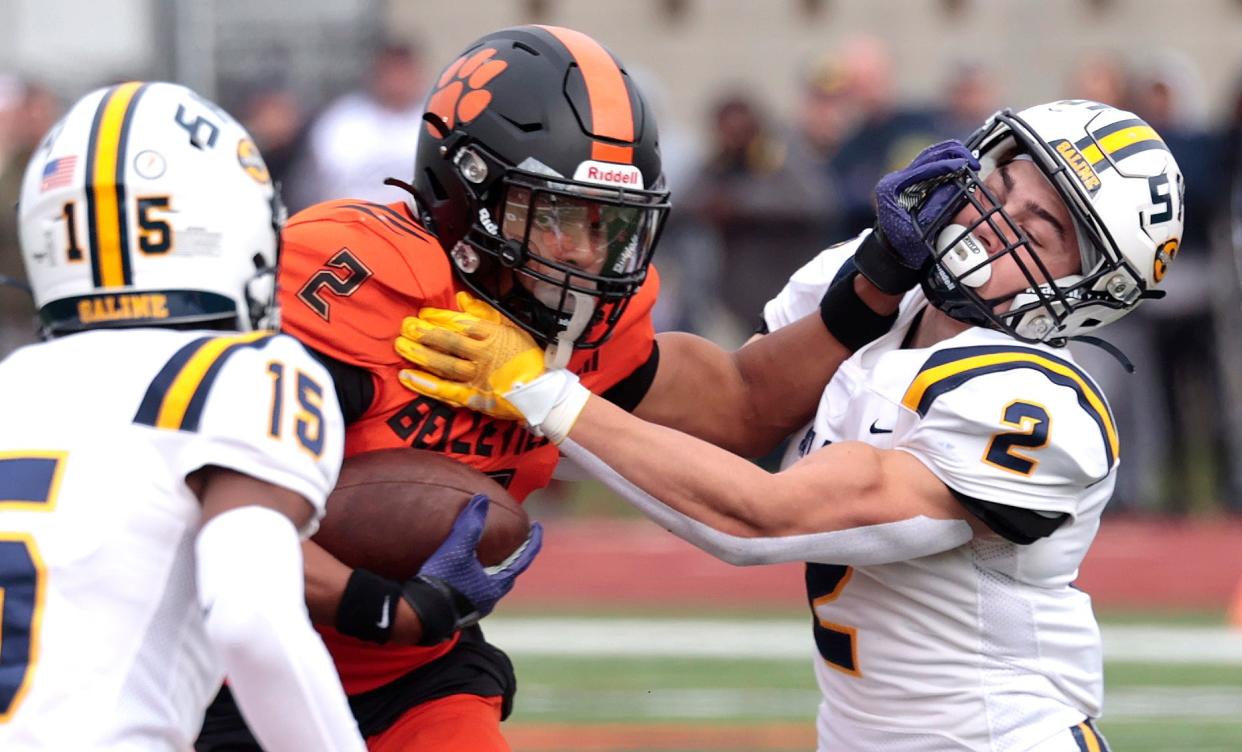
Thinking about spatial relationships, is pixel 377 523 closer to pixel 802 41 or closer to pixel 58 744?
pixel 58 744

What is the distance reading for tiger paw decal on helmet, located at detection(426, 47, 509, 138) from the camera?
3.24 m

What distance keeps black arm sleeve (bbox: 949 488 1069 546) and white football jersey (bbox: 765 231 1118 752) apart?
0.7 inches

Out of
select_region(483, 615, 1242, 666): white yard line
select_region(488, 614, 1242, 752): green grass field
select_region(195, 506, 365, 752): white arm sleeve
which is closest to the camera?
select_region(195, 506, 365, 752): white arm sleeve

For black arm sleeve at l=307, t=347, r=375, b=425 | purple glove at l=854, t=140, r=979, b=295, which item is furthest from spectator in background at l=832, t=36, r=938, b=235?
black arm sleeve at l=307, t=347, r=375, b=425

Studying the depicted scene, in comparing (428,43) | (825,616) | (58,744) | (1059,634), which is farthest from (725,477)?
(428,43)

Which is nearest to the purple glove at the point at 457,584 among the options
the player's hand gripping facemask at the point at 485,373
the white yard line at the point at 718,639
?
the player's hand gripping facemask at the point at 485,373

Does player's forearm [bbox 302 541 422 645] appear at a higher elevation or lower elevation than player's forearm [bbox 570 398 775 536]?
lower

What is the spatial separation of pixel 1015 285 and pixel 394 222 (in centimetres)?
107

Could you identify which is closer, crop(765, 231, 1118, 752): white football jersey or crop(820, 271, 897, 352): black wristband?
crop(765, 231, 1118, 752): white football jersey

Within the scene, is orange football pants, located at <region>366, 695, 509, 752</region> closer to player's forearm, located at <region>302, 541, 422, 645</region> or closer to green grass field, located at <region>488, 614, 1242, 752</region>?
player's forearm, located at <region>302, 541, 422, 645</region>

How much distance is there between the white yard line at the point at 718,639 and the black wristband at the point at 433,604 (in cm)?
408

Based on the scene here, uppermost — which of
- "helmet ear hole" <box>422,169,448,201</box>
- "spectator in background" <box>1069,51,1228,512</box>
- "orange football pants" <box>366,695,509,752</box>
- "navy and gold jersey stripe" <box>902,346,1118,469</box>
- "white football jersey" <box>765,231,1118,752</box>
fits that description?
"helmet ear hole" <box>422,169,448,201</box>

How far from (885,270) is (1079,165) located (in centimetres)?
38

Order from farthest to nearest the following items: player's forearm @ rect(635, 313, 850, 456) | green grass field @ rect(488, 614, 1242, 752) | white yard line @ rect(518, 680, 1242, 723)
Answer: white yard line @ rect(518, 680, 1242, 723), green grass field @ rect(488, 614, 1242, 752), player's forearm @ rect(635, 313, 850, 456)
